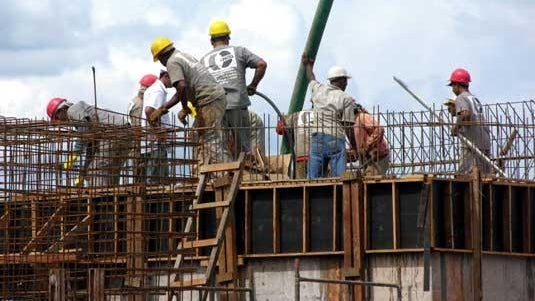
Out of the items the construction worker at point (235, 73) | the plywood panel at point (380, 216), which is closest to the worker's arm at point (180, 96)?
the construction worker at point (235, 73)

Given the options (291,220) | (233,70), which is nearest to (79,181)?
(291,220)

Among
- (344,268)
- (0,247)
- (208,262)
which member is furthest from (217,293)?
(0,247)

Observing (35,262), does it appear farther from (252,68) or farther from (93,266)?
(252,68)

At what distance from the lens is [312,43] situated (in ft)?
100

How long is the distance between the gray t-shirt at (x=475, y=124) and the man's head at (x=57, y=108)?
745 cm

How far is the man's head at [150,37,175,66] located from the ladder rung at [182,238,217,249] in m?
2.99

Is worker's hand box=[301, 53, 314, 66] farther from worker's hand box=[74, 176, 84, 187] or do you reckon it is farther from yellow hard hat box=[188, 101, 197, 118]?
worker's hand box=[74, 176, 84, 187]

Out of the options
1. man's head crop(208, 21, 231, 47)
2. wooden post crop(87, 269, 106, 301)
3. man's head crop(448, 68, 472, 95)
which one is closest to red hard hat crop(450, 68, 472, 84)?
man's head crop(448, 68, 472, 95)

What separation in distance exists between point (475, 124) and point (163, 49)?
5245 millimetres

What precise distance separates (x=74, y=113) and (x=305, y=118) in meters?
4.37

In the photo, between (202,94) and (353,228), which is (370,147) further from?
(202,94)

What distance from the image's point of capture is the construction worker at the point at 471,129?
82.1 feet

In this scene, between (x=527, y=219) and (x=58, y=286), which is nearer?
(x=58, y=286)

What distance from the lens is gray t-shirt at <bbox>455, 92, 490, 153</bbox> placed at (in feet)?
82.3
